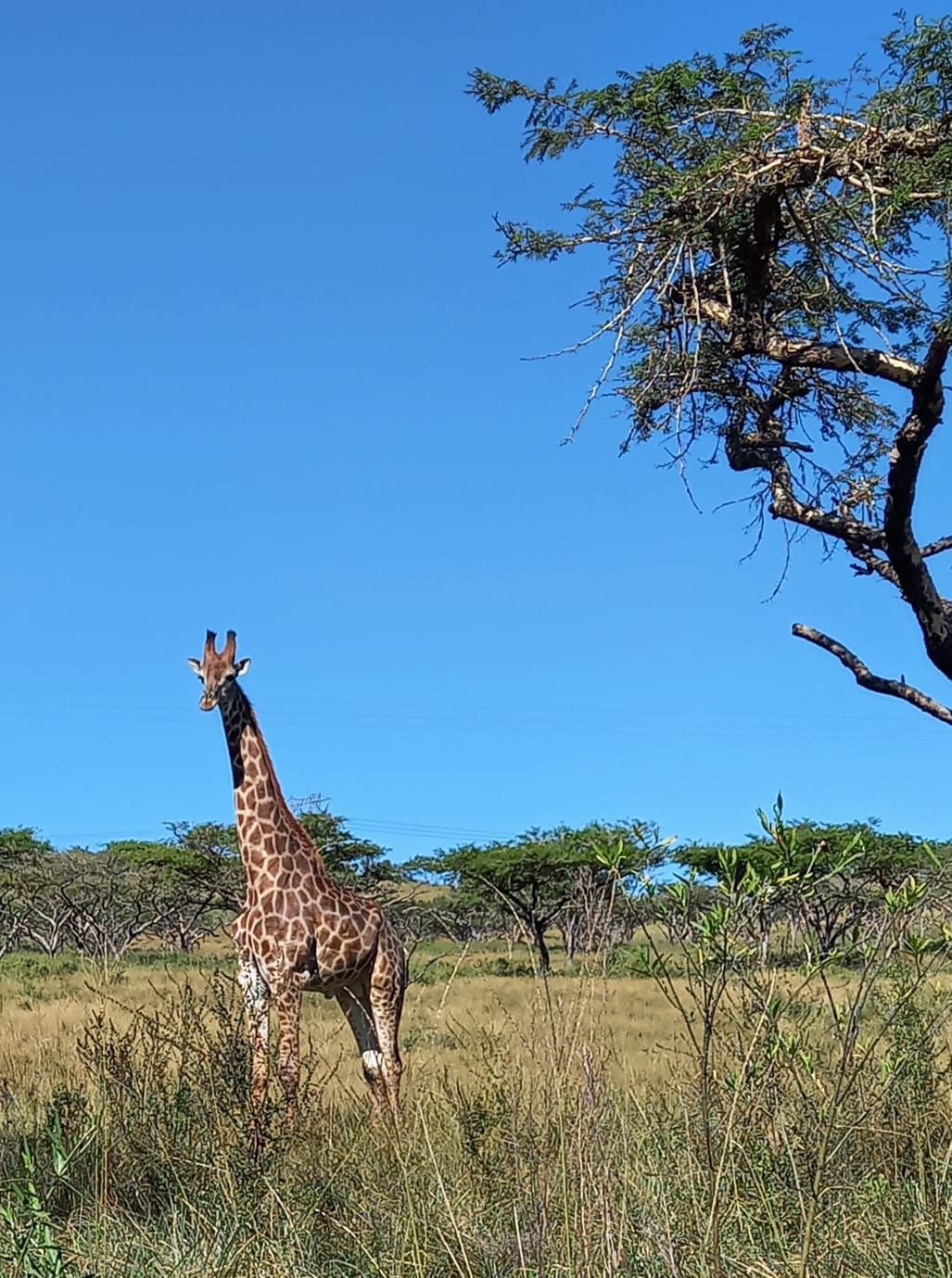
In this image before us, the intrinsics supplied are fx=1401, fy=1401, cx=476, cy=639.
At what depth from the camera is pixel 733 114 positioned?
6.50 m

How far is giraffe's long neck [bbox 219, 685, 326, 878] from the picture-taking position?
7.98 meters

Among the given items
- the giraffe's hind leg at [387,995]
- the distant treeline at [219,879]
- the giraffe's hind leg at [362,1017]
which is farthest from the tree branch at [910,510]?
the distant treeline at [219,879]

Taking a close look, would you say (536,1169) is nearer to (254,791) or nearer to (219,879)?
(254,791)

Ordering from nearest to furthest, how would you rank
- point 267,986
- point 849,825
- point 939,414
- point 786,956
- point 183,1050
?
point 786,956, point 183,1050, point 939,414, point 267,986, point 849,825

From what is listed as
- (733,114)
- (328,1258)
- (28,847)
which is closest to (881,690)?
(733,114)

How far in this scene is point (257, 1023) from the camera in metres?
5.49

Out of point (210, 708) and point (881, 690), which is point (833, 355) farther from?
point (210, 708)

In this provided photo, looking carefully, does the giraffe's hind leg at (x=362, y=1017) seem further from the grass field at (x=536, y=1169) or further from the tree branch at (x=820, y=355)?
the tree branch at (x=820, y=355)

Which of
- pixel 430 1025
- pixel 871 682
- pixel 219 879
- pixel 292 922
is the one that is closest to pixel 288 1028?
pixel 292 922

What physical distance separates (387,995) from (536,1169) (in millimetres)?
4236

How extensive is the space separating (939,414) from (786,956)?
3.27 meters

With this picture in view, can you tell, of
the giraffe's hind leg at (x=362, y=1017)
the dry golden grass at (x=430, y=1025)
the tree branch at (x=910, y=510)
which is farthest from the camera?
the giraffe's hind leg at (x=362, y=1017)

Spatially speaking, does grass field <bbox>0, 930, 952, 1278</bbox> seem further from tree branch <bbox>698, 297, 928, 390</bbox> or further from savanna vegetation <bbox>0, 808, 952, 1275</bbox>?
tree branch <bbox>698, 297, 928, 390</bbox>

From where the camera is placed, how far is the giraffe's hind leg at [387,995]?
7609 mm
